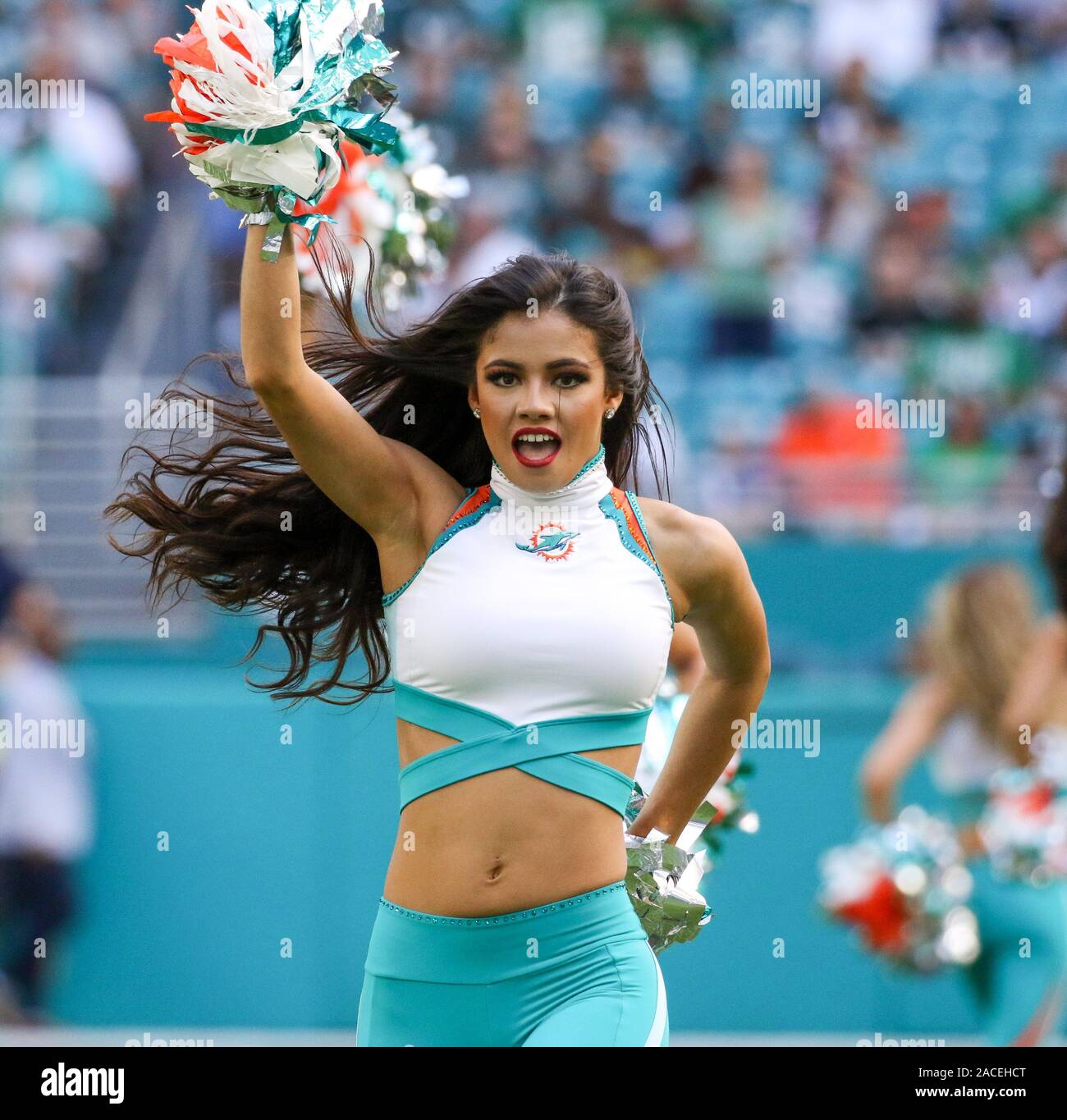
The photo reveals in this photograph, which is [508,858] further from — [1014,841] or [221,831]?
[221,831]

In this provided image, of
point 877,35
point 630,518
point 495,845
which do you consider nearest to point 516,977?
point 495,845

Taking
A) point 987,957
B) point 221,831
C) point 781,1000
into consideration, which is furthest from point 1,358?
Answer: point 987,957

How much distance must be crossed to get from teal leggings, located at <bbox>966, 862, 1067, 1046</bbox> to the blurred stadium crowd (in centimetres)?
198

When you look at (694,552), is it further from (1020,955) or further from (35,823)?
(35,823)

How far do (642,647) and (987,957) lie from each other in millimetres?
3072

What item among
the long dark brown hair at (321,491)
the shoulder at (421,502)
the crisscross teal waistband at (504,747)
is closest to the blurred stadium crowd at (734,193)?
the long dark brown hair at (321,491)

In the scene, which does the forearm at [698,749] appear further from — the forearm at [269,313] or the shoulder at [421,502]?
the forearm at [269,313]

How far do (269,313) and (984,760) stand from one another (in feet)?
13.9

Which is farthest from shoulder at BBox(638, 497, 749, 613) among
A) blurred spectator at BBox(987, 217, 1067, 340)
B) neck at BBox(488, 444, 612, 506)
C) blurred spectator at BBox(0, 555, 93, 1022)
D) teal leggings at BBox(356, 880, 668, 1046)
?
blurred spectator at BBox(987, 217, 1067, 340)

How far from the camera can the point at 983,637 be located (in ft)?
22.1

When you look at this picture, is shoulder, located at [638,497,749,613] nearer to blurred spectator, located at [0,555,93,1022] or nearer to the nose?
the nose

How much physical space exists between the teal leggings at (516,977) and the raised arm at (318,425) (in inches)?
27.6

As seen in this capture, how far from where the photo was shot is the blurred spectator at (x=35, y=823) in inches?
279

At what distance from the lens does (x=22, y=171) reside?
8.27m
